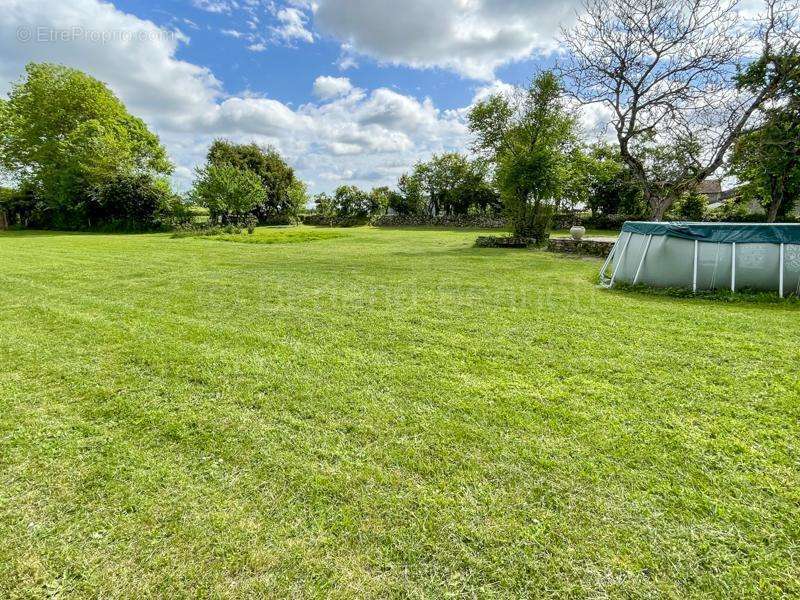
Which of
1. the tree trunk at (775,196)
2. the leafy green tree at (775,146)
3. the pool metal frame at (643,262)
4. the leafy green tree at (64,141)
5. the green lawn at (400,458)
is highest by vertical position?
the leafy green tree at (64,141)

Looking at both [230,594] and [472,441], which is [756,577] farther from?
[230,594]

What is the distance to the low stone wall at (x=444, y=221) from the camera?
31219 mm

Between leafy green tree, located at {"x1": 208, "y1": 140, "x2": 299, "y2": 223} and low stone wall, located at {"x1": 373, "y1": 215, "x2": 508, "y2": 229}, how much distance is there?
29.3 feet

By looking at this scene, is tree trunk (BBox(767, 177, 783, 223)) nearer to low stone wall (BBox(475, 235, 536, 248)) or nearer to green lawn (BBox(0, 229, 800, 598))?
low stone wall (BBox(475, 235, 536, 248))

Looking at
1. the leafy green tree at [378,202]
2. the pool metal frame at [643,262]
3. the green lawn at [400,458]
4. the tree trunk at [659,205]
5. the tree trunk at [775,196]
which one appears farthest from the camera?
the leafy green tree at [378,202]

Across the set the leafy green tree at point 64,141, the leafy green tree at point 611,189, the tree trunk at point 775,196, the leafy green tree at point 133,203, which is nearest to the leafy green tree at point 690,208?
the leafy green tree at point 611,189

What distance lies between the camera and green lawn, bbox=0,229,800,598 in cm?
153

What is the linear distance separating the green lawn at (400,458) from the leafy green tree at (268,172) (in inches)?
1279

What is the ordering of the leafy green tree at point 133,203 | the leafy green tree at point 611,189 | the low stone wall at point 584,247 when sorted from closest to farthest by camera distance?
the low stone wall at point 584,247 < the leafy green tree at point 133,203 < the leafy green tree at point 611,189

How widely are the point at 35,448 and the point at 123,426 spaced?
451mm

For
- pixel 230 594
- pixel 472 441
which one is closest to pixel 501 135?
pixel 472 441

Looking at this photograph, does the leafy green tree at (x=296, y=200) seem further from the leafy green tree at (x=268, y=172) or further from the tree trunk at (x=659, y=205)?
the tree trunk at (x=659, y=205)

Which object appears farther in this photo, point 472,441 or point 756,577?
point 472,441

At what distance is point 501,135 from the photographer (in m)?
18.4
